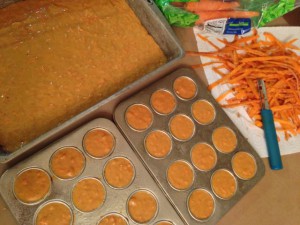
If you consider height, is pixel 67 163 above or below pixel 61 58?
below

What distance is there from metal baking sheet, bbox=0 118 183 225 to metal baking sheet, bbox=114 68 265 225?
0.03 metres

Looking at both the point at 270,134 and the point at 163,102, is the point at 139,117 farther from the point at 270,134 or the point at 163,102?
the point at 270,134

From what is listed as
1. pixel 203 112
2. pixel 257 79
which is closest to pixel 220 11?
pixel 257 79

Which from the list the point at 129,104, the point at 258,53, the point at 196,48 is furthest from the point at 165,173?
the point at 258,53

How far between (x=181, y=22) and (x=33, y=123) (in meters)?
0.81

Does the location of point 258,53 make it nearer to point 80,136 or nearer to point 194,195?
point 194,195

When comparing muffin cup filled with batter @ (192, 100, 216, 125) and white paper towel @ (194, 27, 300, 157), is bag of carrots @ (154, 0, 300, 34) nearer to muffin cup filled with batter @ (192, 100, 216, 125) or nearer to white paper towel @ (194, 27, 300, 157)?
white paper towel @ (194, 27, 300, 157)

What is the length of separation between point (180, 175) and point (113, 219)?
31cm

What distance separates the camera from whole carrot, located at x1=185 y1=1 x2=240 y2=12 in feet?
4.81

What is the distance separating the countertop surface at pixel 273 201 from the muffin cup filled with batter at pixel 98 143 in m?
0.53

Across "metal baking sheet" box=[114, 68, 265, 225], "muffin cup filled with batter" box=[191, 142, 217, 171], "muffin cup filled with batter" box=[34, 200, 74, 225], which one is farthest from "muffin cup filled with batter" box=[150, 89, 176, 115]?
"muffin cup filled with batter" box=[34, 200, 74, 225]

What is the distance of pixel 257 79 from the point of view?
5.17 ft

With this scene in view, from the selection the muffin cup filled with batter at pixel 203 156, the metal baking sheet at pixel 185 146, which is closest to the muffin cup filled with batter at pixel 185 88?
the metal baking sheet at pixel 185 146

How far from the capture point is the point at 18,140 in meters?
1.15
